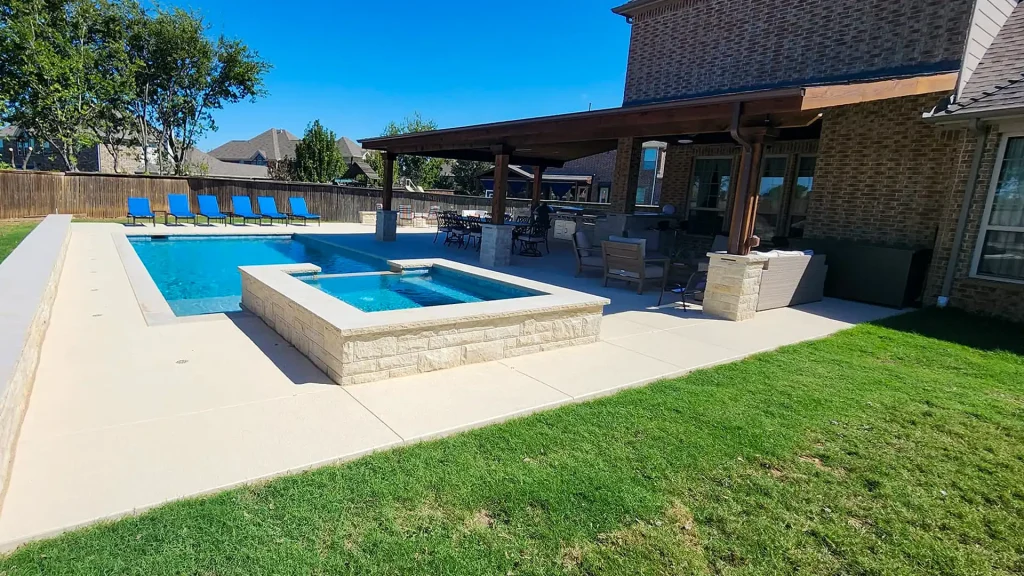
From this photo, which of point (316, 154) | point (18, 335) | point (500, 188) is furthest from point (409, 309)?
point (316, 154)

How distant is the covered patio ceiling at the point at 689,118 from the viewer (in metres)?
5.83

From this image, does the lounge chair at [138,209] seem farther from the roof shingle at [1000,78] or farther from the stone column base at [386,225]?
the roof shingle at [1000,78]

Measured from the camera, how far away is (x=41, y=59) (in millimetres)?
21156

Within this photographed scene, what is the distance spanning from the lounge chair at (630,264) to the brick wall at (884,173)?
3.59 meters

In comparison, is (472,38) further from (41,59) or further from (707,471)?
(707,471)

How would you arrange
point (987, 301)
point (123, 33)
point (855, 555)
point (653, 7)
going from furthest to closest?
point (123, 33)
point (653, 7)
point (987, 301)
point (855, 555)

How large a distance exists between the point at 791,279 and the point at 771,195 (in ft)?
16.5

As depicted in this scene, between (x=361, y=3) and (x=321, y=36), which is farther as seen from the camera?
(x=321, y=36)

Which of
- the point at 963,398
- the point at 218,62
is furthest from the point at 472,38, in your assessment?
the point at 963,398

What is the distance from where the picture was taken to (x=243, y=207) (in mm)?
18234

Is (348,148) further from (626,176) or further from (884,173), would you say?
(884,173)

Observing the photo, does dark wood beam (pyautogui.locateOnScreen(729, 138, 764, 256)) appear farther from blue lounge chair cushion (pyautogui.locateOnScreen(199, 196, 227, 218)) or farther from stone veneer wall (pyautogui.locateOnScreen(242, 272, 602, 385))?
blue lounge chair cushion (pyautogui.locateOnScreen(199, 196, 227, 218))

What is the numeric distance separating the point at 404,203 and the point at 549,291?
65.4ft

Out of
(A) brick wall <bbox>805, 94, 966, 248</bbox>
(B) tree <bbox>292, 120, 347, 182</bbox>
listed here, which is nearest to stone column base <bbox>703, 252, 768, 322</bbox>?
(A) brick wall <bbox>805, 94, 966, 248</bbox>
